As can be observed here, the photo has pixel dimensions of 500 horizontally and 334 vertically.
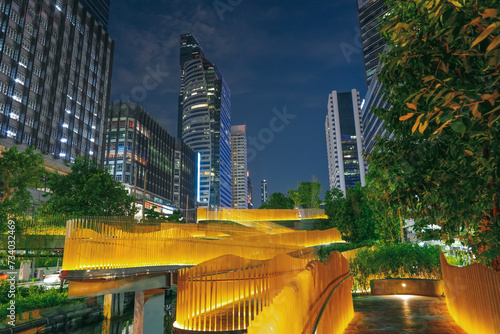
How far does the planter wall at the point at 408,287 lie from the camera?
14.7 m

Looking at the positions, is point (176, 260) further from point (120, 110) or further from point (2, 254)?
point (120, 110)

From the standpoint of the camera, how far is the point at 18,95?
51625mm

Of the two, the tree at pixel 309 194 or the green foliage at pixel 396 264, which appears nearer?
the green foliage at pixel 396 264

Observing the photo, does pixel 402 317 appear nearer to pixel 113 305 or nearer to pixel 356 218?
pixel 113 305

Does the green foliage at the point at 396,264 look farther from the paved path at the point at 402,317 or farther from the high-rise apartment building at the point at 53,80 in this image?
the high-rise apartment building at the point at 53,80

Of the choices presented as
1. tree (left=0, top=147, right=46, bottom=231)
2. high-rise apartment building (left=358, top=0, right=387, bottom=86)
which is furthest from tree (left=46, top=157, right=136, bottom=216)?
high-rise apartment building (left=358, top=0, right=387, bottom=86)

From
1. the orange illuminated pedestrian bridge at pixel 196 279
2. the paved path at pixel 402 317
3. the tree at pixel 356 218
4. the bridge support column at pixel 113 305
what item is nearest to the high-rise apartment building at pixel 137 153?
the tree at pixel 356 218

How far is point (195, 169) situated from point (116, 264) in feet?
450

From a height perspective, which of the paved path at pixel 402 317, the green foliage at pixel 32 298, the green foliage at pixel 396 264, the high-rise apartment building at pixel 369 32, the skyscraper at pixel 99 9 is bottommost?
the green foliage at pixel 32 298

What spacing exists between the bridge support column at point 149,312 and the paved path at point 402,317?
28.0 feet

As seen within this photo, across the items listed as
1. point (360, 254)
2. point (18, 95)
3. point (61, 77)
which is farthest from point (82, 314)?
point (61, 77)

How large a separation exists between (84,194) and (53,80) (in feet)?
137

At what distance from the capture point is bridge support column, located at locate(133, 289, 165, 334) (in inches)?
571

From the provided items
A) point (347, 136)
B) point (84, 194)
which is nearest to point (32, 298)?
point (84, 194)
